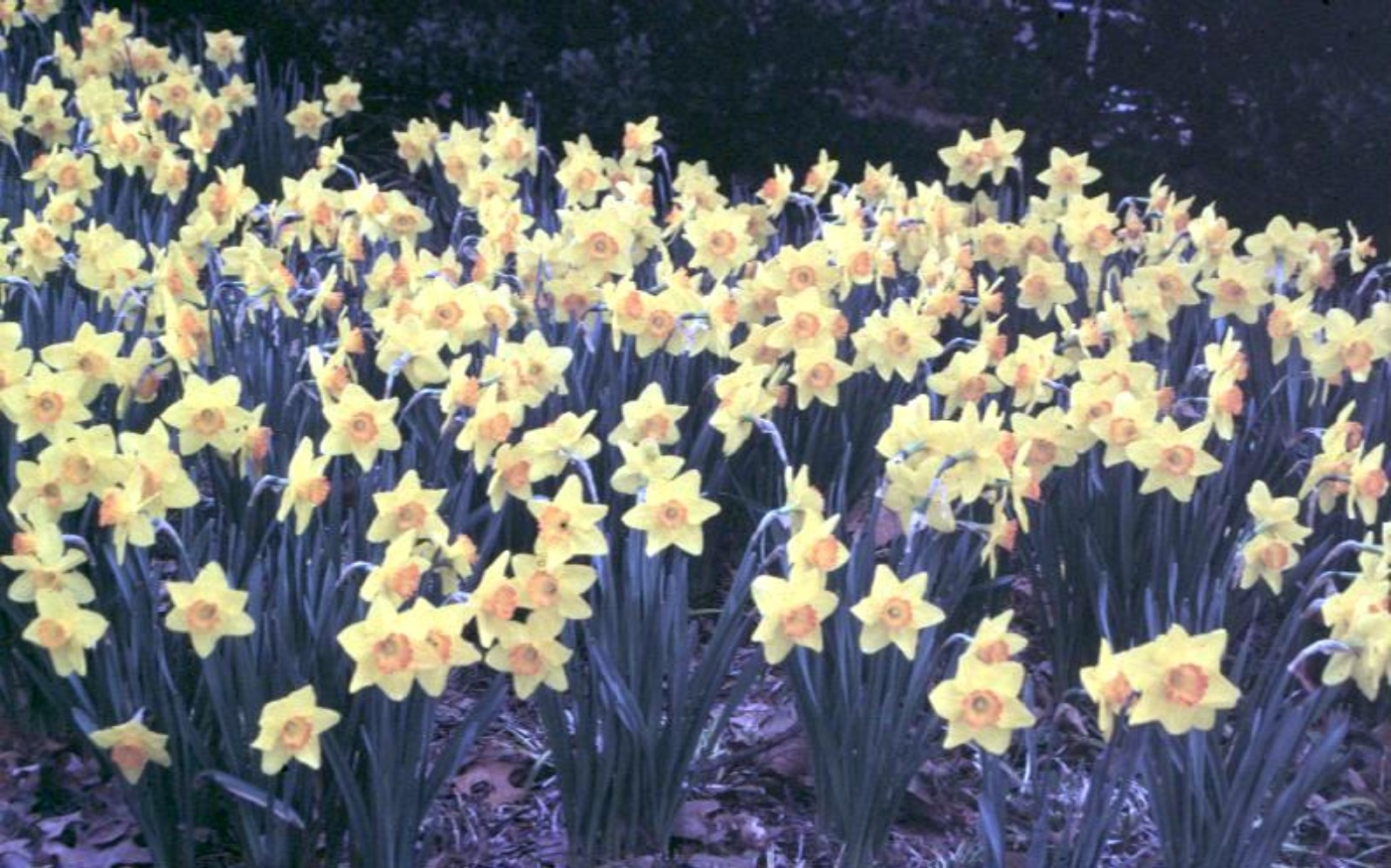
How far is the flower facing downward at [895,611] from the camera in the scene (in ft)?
6.11

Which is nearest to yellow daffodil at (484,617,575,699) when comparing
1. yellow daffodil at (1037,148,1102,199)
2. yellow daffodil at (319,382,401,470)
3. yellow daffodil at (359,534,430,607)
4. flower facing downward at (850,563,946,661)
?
yellow daffodil at (359,534,430,607)

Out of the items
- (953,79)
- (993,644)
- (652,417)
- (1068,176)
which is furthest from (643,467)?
(953,79)

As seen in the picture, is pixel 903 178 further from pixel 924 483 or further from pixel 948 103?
pixel 924 483

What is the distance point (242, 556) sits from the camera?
83.0 inches

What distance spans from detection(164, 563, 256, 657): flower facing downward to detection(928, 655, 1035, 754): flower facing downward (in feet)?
2.59

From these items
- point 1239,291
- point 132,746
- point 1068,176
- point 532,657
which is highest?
point 1068,176

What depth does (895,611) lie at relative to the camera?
73.6 inches

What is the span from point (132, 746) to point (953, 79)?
350cm

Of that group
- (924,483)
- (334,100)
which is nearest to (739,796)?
(924,483)

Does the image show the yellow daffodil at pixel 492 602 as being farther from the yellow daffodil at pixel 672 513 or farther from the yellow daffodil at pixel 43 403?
the yellow daffodil at pixel 43 403

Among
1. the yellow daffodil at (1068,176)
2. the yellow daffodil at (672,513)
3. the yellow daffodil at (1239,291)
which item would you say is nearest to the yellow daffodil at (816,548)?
the yellow daffodil at (672,513)

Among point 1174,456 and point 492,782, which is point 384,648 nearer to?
point 492,782

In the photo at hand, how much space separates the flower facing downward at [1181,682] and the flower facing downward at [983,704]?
0.44 ft

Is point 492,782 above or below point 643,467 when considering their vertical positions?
below
